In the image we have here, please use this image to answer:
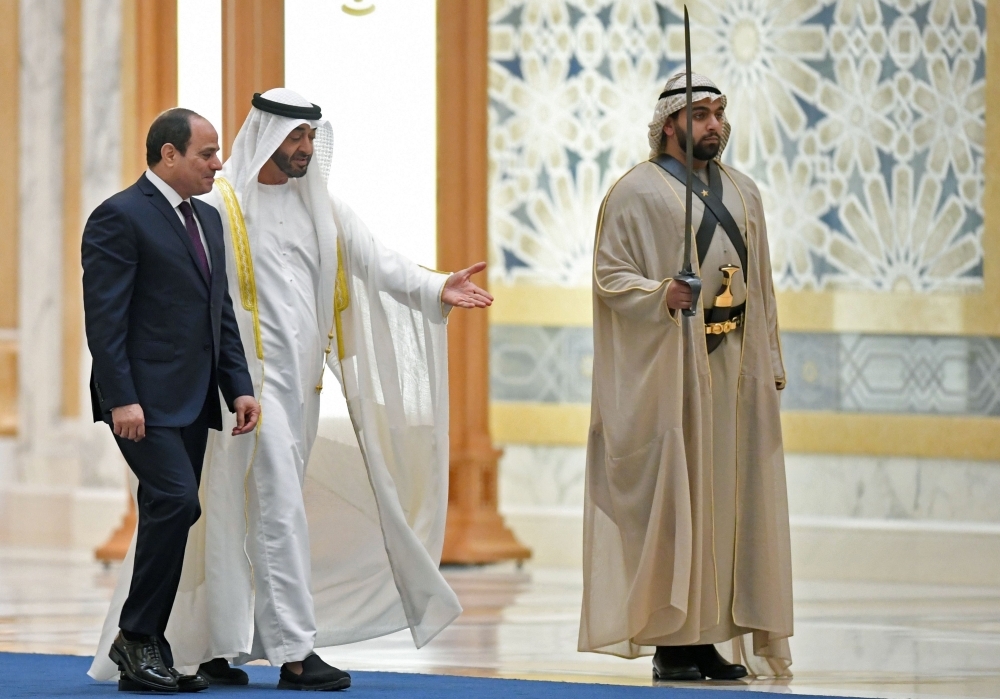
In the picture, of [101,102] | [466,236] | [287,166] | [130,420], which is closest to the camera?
[130,420]

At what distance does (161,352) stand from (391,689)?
104 centimetres

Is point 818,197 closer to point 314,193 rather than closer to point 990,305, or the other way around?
point 990,305

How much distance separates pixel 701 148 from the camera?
539 cm

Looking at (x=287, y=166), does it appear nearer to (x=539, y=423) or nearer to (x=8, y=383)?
(x=539, y=423)

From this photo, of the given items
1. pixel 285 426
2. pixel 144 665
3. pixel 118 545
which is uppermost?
pixel 285 426

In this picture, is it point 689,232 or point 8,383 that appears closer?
point 689,232

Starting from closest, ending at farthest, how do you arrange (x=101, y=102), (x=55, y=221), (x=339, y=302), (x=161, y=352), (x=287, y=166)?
(x=161, y=352), (x=287, y=166), (x=339, y=302), (x=101, y=102), (x=55, y=221)

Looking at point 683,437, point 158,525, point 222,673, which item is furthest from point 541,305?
point 158,525

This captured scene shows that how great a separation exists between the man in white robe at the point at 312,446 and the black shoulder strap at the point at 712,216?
0.68 metres

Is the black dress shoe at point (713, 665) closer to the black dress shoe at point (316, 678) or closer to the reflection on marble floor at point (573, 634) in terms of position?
the reflection on marble floor at point (573, 634)

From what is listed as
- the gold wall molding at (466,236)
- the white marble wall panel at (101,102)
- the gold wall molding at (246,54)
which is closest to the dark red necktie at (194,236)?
the gold wall molding at (246,54)

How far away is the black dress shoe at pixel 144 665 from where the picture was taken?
461cm

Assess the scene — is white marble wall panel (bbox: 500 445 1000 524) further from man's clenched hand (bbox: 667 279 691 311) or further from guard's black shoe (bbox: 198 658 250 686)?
guard's black shoe (bbox: 198 658 250 686)

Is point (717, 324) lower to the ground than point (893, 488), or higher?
higher
